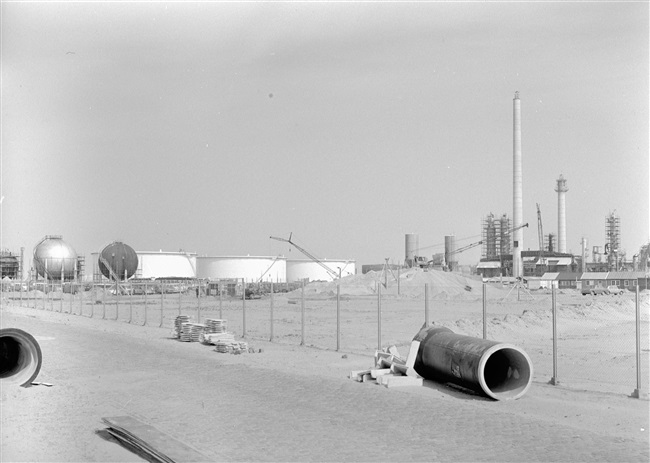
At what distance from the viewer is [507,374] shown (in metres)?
13.8

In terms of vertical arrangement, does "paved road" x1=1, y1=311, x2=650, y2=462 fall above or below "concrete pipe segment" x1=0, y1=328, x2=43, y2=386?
below

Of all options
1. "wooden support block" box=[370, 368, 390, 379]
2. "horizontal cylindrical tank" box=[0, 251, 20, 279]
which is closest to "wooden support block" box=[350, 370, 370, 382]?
"wooden support block" box=[370, 368, 390, 379]

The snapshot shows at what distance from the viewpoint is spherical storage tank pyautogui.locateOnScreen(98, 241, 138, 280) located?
273 ft

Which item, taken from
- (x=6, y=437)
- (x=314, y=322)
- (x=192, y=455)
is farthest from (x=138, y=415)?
(x=314, y=322)

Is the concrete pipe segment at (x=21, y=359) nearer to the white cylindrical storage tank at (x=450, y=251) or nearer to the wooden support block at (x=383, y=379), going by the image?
the wooden support block at (x=383, y=379)

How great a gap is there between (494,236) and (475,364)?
523 feet

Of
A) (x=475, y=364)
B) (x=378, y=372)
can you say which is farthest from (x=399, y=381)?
(x=475, y=364)

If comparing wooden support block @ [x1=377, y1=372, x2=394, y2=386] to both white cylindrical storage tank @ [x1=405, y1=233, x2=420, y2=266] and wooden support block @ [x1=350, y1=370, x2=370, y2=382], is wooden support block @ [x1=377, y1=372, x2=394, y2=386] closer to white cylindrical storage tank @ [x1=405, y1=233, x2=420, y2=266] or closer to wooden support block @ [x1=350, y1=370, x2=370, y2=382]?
wooden support block @ [x1=350, y1=370, x2=370, y2=382]

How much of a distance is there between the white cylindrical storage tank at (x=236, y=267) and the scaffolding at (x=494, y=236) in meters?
73.9

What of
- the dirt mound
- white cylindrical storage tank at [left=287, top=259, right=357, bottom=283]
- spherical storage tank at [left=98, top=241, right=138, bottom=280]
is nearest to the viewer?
the dirt mound

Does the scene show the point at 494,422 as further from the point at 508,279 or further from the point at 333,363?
the point at 508,279

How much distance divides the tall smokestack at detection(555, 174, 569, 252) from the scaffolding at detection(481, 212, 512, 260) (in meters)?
19.4

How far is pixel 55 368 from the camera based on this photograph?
17.0 meters

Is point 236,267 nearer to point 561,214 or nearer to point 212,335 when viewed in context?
point 561,214
